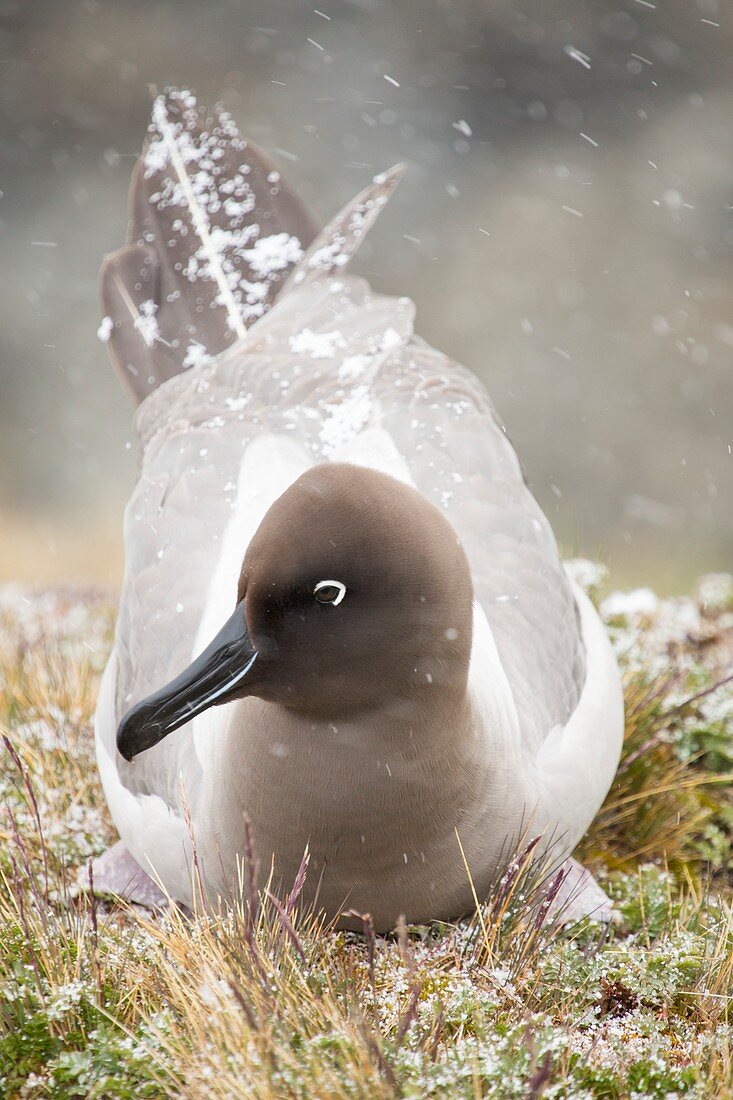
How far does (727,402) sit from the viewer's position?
13695mm

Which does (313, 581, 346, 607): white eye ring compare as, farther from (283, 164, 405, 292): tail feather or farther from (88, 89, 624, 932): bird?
(283, 164, 405, 292): tail feather

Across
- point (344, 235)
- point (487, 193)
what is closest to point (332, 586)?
point (344, 235)

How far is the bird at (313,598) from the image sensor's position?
2502mm

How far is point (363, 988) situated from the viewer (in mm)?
→ 2543

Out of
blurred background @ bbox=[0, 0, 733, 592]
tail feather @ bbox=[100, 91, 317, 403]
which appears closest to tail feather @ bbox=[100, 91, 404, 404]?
tail feather @ bbox=[100, 91, 317, 403]

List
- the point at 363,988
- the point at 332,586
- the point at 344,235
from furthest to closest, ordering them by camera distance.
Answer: the point at 344,235
the point at 363,988
the point at 332,586

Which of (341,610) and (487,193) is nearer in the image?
(341,610)

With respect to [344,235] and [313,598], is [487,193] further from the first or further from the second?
[313,598]

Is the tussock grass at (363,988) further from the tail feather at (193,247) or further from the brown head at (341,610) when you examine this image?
the tail feather at (193,247)

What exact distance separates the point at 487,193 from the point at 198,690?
1166cm

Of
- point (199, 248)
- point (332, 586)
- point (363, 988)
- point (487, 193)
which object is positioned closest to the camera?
point (332, 586)

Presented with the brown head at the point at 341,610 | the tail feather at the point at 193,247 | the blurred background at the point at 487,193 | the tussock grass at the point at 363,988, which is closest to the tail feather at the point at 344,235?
the tail feather at the point at 193,247

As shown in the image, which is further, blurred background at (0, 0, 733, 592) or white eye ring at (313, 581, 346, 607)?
→ blurred background at (0, 0, 733, 592)

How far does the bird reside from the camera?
250 cm
